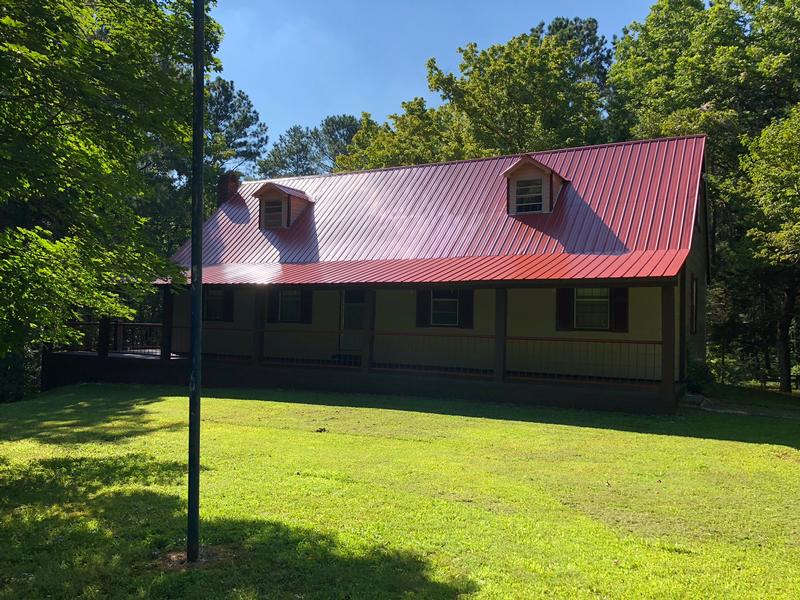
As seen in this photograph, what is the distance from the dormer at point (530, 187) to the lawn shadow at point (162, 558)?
484 inches

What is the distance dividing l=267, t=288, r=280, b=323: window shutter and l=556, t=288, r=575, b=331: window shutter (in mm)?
8742

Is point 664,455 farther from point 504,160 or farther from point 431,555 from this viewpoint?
point 504,160

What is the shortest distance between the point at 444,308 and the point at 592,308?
3924mm

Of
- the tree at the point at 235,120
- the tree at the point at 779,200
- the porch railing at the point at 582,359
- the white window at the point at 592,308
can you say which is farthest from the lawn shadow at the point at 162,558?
the tree at the point at 235,120

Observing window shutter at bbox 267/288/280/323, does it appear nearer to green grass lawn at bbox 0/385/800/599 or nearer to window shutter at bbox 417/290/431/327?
window shutter at bbox 417/290/431/327

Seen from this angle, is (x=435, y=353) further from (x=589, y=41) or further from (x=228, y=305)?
(x=589, y=41)

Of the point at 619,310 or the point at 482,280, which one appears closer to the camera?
the point at 482,280

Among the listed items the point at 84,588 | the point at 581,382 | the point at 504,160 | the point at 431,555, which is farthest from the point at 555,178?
the point at 84,588

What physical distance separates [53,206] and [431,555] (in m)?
6.04

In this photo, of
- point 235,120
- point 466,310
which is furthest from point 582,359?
point 235,120

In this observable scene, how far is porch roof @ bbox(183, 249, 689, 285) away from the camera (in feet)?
38.9

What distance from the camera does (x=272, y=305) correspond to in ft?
59.8

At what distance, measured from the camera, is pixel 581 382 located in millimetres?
12633

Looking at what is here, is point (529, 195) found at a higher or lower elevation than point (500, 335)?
higher
